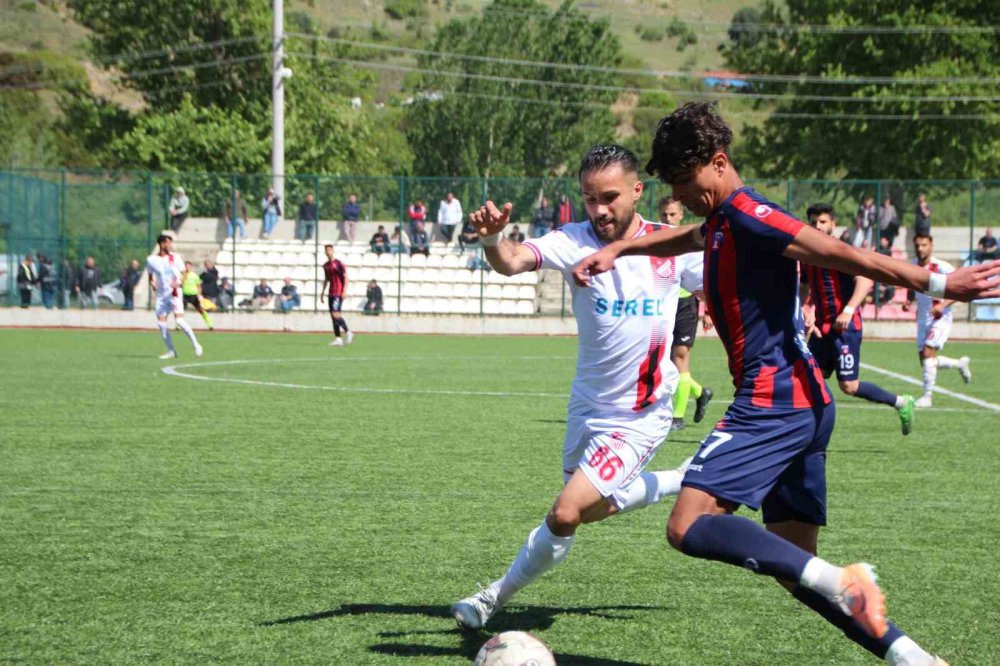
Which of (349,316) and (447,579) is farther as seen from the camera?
(349,316)

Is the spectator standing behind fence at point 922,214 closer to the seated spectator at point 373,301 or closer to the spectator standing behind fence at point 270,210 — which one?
the seated spectator at point 373,301

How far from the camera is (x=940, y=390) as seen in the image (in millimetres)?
17328

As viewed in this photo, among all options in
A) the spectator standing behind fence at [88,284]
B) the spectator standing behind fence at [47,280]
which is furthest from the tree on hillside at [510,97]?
the spectator standing behind fence at [47,280]

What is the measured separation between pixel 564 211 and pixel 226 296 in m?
9.08

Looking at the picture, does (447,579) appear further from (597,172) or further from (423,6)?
(423,6)

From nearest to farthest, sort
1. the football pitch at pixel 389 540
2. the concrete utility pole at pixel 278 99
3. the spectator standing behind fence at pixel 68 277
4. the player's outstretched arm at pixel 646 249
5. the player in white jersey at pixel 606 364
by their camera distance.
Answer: the player's outstretched arm at pixel 646 249 < the football pitch at pixel 389 540 < the player in white jersey at pixel 606 364 < the spectator standing behind fence at pixel 68 277 < the concrete utility pole at pixel 278 99

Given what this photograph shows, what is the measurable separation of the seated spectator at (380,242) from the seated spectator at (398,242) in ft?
0.34

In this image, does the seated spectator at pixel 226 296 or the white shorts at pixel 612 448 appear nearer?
the white shorts at pixel 612 448

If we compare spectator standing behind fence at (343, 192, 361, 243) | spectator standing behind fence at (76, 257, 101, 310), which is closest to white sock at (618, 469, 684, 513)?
spectator standing behind fence at (343, 192, 361, 243)

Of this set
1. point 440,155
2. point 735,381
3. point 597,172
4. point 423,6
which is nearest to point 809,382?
point 735,381

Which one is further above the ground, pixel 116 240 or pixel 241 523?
pixel 116 240

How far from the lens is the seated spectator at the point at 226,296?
1297 inches

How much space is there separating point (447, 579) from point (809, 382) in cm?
253

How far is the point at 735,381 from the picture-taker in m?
4.41
